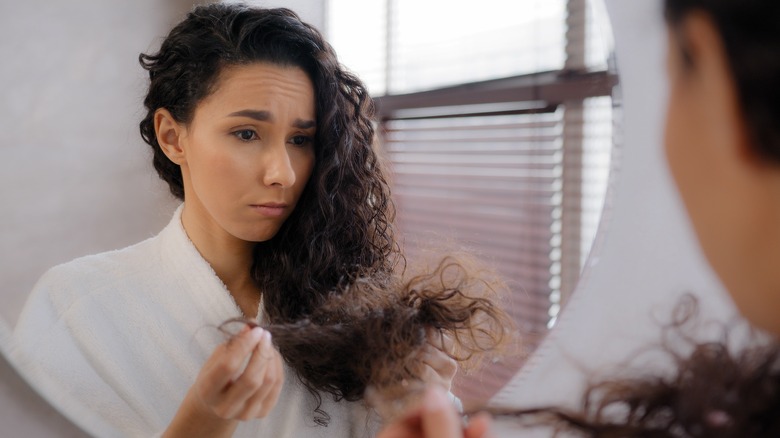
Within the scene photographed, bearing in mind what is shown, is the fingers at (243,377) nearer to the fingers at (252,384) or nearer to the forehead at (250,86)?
the fingers at (252,384)

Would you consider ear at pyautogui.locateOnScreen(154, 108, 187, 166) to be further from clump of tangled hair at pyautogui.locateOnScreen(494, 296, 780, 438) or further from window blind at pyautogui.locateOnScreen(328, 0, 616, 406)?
clump of tangled hair at pyautogui.locateOnScreen(494, 296, 780, 438)

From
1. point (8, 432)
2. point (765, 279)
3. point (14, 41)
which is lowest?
point (8, 432)

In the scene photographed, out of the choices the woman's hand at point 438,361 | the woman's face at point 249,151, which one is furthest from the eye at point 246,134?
the woman's hand at point 438,361

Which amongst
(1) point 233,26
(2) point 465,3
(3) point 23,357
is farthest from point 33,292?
(2) point 465,3

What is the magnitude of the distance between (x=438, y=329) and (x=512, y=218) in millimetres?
76

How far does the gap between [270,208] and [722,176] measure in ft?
0.74

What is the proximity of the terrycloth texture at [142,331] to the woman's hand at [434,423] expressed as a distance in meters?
0.03

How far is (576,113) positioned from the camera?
0.36 meters

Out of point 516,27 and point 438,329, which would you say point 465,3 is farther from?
point 438,329

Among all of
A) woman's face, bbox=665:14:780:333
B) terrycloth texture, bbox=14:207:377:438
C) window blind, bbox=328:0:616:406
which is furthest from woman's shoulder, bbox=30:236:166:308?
woman's face, bbox=665:14:780:333

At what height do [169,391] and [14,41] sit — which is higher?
[14,41]

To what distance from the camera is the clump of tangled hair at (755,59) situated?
31 cm

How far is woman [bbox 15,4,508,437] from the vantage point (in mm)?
333

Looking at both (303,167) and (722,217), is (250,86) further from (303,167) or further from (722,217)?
(722,217)
